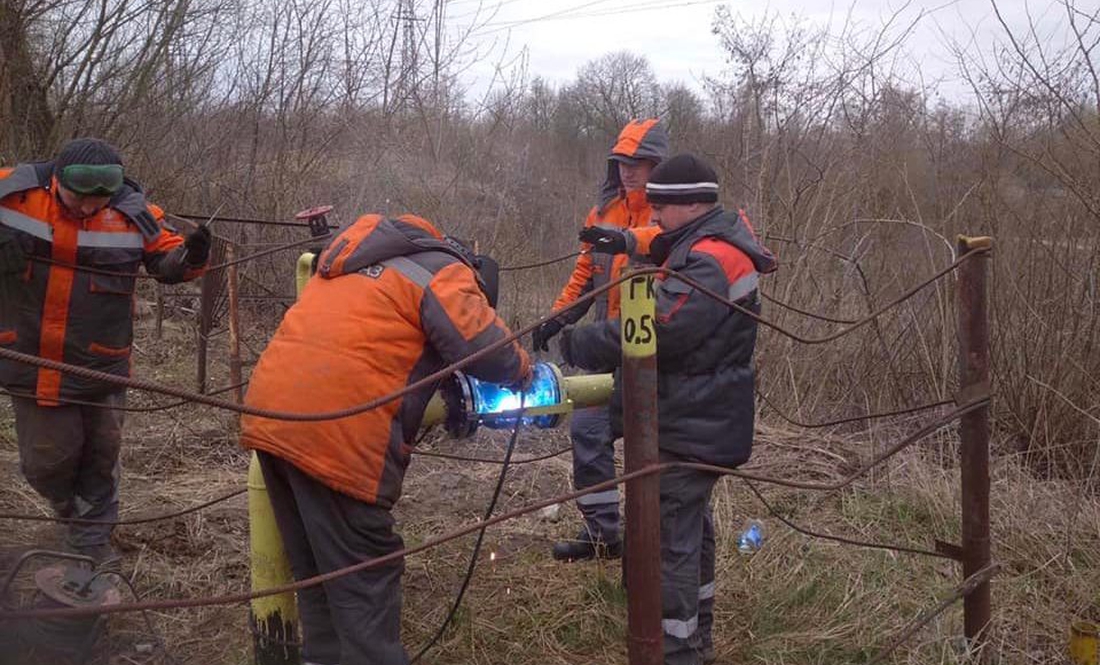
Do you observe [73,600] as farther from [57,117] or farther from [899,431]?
[57,117]

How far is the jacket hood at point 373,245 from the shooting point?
105 inches

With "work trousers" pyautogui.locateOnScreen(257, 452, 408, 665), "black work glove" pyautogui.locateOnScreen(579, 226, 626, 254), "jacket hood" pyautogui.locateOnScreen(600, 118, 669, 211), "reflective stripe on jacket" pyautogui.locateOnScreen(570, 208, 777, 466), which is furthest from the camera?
"jacket hood" pyautogui.locateOnScreen(600, 118, 669, 211)

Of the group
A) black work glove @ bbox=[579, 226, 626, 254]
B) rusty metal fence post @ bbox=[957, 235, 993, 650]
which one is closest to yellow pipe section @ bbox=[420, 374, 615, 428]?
black work glove @ bbox=[579, 226, 626, 254]

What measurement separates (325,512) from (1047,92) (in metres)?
4.83

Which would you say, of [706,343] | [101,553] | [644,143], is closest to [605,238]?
[706,343]

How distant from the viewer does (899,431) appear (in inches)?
247

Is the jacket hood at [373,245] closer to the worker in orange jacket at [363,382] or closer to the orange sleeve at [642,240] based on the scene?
the worker in orange jacket at [363,382]

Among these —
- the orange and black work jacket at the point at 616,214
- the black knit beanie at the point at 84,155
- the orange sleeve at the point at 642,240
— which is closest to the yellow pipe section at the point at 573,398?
the orange sleeve at the point at 642,240

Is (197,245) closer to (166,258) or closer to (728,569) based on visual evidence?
(166,258)

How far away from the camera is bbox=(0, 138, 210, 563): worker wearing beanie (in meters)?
3.63

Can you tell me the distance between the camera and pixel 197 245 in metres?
3.94

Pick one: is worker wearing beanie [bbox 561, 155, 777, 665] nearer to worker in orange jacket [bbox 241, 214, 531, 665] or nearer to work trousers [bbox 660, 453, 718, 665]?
work trousers [bbox 660, 453, 718, 665]

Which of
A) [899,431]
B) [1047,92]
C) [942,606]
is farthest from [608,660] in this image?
[1047,92]

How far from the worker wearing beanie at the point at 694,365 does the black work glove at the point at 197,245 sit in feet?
5.60
